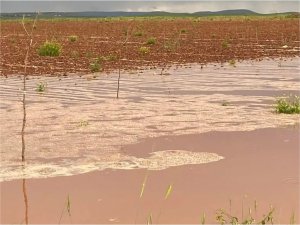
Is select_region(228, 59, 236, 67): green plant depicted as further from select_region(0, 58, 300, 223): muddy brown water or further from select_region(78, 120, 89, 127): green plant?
select_region(78, 120, 89, 127): green plant

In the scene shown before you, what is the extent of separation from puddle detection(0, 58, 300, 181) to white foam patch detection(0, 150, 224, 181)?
1 centimetres

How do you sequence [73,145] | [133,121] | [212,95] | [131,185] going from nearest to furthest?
[131,185] → [73,145] → [133,121] → [212,95]

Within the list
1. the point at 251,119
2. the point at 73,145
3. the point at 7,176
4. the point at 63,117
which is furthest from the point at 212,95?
the point at 7,176

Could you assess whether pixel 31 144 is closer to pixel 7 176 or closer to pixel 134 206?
pixel 7 176

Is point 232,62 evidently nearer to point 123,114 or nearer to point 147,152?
point 123,114

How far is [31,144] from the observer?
26.0 ft

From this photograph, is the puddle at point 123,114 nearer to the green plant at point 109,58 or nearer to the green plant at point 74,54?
the green plant at point 109,58

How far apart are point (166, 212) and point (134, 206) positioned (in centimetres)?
37

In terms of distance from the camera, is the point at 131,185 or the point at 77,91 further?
the point at 77,91

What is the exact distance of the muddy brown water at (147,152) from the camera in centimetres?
553

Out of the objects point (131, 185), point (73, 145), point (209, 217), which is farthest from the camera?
point (73, 145)

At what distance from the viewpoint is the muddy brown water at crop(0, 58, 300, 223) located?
5527mm

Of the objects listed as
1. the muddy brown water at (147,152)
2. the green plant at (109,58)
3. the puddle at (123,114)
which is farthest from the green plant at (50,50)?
the muddy brown water at (147,152)

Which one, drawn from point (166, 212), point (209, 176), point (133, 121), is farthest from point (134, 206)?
point (133, 121)
